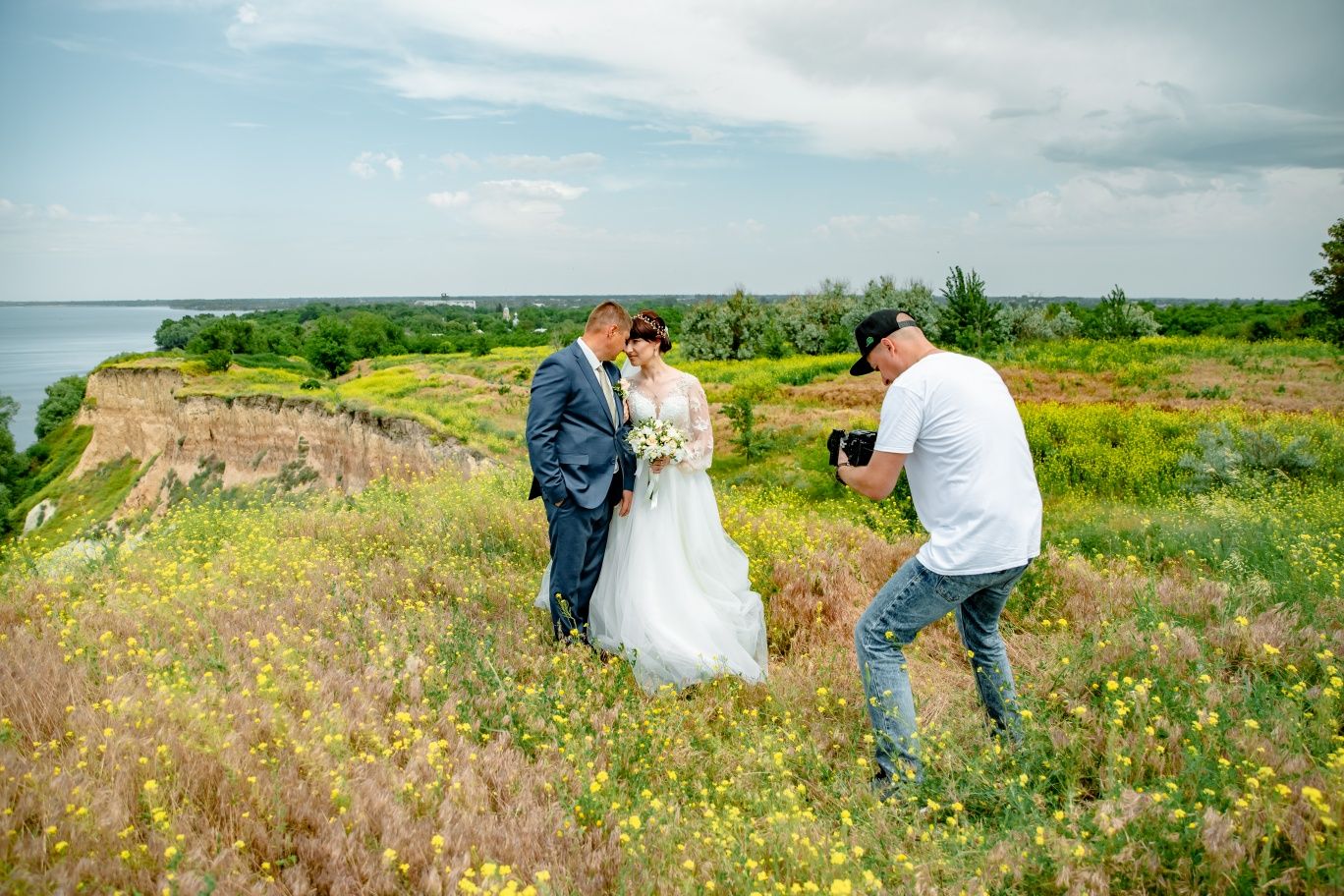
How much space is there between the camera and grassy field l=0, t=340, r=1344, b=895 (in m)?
2.67

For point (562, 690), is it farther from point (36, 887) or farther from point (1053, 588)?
point (1053, 588)

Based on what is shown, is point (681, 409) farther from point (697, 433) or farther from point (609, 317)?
point (609, 317)

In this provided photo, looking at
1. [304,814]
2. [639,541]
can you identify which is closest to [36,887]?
[304,814]

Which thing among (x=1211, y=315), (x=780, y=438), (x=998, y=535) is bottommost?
(x=780, y=438)

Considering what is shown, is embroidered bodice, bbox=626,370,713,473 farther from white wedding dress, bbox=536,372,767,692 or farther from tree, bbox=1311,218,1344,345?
tree, bbox=1311,218,1344,345

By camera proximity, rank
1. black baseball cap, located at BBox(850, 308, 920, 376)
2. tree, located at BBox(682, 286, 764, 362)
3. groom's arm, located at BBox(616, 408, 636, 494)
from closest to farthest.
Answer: black baseball cap, located at BBox(850, 308, 920, 376)
groom's arm, located at BBox(616, 408, 636, 494)
tree, located at BBox(682, 286, 764, 362)

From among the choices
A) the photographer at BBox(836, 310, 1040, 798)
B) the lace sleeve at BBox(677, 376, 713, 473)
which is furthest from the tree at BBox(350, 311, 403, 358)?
the photographer at BBox(836, 310, 1040, 798)

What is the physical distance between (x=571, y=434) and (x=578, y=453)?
141 mm

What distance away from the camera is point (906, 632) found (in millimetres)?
3744

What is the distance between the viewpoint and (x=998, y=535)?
3492mm

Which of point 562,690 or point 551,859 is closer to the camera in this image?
point 551,859

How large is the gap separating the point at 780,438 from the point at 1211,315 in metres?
58.0

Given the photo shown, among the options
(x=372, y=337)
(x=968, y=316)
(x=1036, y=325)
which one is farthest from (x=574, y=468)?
(x=372, y=337)

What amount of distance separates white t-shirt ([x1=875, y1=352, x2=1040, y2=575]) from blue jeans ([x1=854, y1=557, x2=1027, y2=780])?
0.40ft
